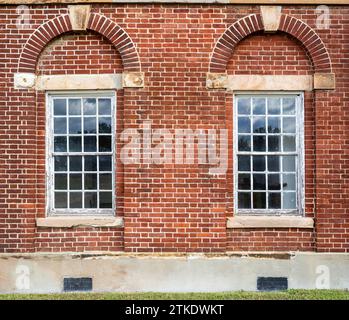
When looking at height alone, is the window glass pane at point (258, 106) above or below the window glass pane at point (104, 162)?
above

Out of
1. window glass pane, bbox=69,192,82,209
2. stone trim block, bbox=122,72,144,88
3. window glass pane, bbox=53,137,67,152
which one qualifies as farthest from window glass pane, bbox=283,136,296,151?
window glass pane, bbox=53,137,67,152

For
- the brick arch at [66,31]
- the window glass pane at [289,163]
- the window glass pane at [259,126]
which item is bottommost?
the window glass pane at [289,163]

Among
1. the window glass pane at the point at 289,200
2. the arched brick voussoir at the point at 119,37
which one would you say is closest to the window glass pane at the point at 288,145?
the window glass pane at the point at 289,200

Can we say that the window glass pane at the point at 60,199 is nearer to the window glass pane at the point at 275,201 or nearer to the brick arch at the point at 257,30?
the brick arch at the point at 257,30

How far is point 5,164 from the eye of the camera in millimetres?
9938

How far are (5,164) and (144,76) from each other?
2.78m

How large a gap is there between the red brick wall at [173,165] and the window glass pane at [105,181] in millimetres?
231

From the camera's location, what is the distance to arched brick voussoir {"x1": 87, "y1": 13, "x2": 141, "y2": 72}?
9.95 meters

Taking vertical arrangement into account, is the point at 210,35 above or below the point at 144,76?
above

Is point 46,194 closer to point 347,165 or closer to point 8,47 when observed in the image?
point 8,47

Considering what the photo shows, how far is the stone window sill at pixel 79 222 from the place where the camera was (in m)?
9.94

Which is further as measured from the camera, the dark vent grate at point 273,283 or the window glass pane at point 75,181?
the window glass pane at point 75,181

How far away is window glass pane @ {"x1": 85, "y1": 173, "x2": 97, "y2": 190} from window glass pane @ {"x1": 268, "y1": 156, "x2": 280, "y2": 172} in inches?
119

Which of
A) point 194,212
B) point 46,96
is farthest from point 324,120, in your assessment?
point 46,96
